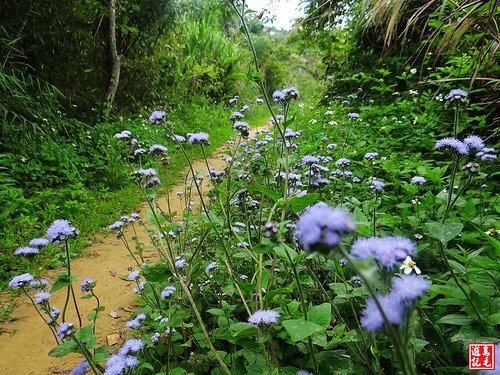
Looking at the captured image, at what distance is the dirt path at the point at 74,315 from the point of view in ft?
6.83

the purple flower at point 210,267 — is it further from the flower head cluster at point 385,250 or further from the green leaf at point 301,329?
the flower head cluster at point 385,250

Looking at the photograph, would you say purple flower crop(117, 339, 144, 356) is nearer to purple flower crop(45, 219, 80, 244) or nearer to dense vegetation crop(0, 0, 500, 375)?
dense vegetation crop(0, 0, 500, 375)

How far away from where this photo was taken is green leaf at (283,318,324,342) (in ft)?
3.15

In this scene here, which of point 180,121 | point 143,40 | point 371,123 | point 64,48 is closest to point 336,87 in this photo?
point 371,123

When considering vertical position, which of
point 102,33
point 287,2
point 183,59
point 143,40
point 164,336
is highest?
point 183,59

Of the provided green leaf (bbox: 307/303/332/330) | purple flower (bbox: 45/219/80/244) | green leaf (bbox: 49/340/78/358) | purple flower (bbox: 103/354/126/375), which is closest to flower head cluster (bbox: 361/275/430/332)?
green leaf (bbox: 307/303/332/330)

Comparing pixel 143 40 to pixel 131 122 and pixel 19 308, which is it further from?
pixel 19 308

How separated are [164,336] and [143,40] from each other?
6.58m

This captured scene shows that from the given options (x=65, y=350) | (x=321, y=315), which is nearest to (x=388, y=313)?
(x=321, y=315)

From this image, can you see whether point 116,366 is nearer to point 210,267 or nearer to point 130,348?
point 130,348

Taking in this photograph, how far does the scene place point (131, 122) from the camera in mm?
6492

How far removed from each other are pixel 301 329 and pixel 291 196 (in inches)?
36.9

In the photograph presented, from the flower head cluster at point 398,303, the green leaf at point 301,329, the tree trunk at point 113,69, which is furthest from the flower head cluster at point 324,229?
the tree trunk at point 113,69

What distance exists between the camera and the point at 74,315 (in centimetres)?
248
